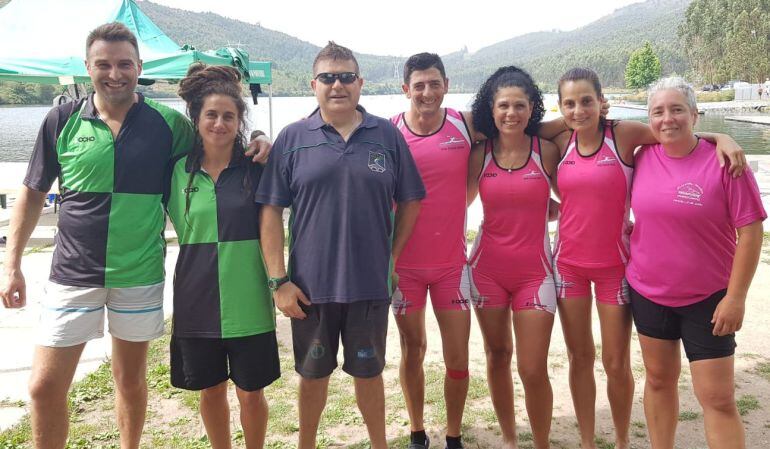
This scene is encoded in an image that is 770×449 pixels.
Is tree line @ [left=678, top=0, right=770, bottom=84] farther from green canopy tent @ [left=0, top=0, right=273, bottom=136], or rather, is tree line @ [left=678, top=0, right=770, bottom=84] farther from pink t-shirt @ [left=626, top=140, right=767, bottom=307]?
pink t-shirt @ [left=626, top=140, right=767, bottom=307]

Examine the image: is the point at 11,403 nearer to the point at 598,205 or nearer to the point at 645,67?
the point at 598,205

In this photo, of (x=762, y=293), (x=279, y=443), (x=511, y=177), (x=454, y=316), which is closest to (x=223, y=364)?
(x=279, y=443)

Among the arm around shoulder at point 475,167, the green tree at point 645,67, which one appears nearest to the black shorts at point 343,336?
the arm around shoulder at point 475,167

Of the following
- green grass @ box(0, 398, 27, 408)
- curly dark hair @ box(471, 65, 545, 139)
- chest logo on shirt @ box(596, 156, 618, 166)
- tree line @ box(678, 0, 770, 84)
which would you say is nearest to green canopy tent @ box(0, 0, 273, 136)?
green grass @ box(0, 398, 27, 408)

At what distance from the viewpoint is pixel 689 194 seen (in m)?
2.74

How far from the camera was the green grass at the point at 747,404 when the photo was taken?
389cm

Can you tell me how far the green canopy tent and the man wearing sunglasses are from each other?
6.64 metres

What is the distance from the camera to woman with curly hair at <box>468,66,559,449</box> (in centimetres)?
324

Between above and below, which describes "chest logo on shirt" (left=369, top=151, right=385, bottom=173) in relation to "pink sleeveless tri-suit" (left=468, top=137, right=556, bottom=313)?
above

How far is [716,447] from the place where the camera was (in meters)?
2.76

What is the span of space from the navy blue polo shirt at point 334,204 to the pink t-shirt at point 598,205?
1.05 meters

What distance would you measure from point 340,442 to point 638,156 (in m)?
2.48

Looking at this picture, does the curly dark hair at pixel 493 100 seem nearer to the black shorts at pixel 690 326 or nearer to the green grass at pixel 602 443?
the black shorts at pixel 690 326

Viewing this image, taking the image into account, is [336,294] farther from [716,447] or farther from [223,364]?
[716,447]
